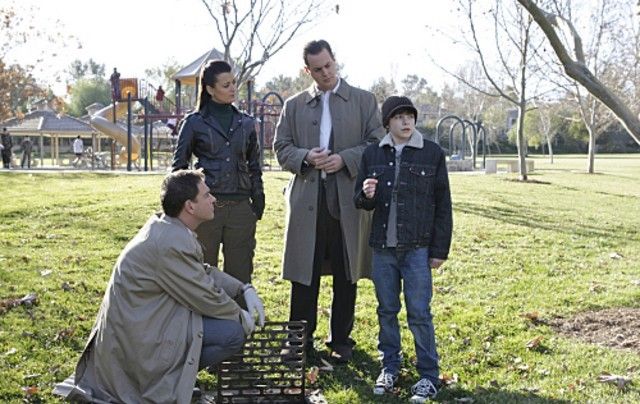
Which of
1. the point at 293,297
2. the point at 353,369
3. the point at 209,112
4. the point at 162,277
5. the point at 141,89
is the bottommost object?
the point at 353,369

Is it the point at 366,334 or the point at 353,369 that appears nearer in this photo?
the point at 353,369

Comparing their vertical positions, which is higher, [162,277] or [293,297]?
[162,277]

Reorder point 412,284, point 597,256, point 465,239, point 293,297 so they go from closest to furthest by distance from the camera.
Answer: point 412,284, point 293,297, point 597,256, point 465,239

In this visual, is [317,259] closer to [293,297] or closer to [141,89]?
[293,297]

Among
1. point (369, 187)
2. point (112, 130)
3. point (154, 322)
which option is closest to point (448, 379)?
point (369, 187)

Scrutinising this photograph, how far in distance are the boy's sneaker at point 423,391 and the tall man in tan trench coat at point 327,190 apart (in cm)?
79

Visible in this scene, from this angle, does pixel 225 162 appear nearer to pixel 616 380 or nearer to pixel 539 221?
pixel 616 380

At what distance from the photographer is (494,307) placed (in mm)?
6992

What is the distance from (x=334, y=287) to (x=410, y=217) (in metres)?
0.97

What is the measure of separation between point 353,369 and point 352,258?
746 millimetres

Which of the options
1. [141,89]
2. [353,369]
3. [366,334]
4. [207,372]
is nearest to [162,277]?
[207,372]

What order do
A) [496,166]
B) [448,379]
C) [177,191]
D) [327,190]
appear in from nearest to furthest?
[177,191]
[448,379]
[327,190]
[496,166]

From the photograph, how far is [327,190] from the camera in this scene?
17.1 feet

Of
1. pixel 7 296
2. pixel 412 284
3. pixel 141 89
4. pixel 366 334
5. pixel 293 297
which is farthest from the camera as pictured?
pixel 141 89
